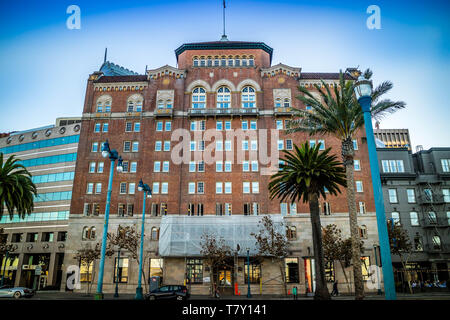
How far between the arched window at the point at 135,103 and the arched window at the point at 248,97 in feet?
59.2

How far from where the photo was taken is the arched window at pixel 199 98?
56.2 metres

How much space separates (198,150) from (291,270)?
77.2 feet

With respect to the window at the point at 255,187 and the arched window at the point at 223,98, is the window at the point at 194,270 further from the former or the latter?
the arched window at the point at 223,98

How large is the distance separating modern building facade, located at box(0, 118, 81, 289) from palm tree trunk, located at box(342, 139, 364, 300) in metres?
55.1

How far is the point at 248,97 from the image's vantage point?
5625 centimetres

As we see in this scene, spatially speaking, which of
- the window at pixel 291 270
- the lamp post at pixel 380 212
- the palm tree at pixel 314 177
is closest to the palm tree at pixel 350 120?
the palm tree at pixel 314 177

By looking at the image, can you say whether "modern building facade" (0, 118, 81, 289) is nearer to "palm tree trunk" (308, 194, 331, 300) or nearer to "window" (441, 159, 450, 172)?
"palm tree trunk" (308, 194, 331, 300)

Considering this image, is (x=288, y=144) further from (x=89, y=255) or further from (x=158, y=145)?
(x=89, y=255)

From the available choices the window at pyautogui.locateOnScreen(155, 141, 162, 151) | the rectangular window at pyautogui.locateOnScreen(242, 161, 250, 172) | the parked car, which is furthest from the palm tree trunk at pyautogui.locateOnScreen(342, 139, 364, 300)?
the parked car

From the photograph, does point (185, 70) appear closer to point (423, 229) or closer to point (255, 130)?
point (255, 130)

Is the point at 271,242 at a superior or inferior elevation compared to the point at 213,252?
superior

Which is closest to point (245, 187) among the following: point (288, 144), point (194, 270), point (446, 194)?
point (288, 144)

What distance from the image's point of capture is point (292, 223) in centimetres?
4944

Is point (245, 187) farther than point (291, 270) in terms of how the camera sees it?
Yes
